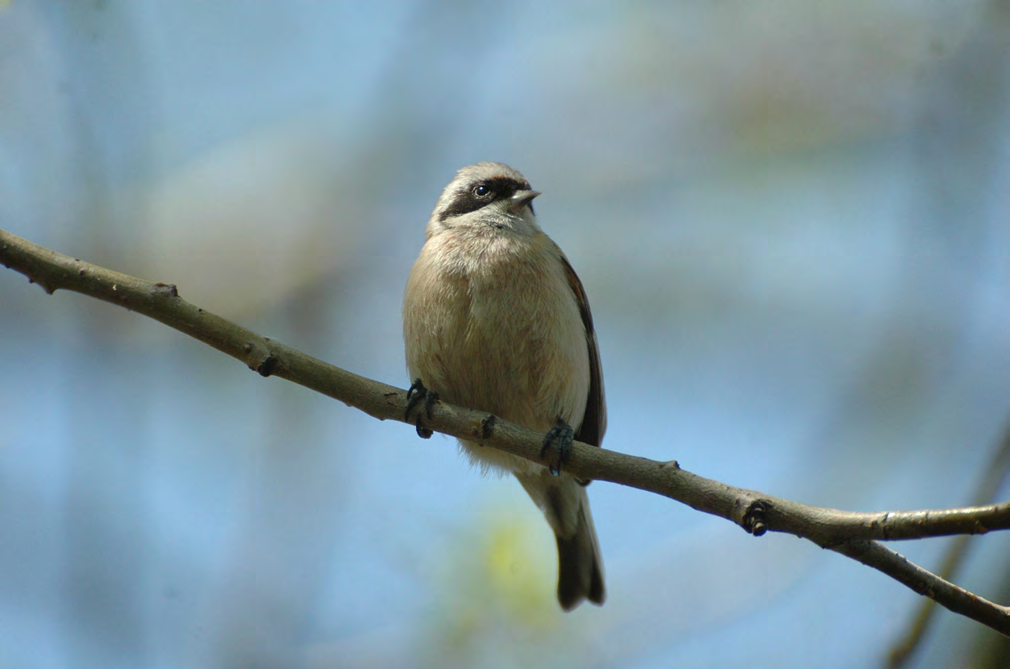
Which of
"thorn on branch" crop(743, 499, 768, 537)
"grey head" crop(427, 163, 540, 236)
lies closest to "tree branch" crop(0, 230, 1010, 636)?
"thorn on branch" crop(743, 499, 768, 537)

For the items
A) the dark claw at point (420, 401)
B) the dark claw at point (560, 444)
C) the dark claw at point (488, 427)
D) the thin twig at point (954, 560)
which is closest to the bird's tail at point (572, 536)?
the dark claw at point (420, 401)

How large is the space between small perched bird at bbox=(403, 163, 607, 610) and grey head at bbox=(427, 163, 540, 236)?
0.02 metres

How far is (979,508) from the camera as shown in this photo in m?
2.59

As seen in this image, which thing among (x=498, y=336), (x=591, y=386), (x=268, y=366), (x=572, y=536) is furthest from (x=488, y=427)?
(x=572, y=536)

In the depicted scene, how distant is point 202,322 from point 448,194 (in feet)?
10.6

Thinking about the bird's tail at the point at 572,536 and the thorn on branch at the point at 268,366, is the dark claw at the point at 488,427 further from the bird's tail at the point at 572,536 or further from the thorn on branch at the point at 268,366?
the bird's tail at the point at 572,536

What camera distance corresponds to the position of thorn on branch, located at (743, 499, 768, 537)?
3.13m

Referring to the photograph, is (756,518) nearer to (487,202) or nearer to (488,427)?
(488,427)

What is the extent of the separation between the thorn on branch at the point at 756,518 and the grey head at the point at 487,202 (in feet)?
9.71

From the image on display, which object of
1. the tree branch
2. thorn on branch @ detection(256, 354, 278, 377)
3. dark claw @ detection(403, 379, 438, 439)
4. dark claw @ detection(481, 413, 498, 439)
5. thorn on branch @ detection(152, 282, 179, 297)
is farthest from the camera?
dark claw @ detection(403, 379, 438, 439)

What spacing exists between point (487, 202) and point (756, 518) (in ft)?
11.7

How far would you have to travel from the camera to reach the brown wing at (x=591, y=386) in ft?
19.4

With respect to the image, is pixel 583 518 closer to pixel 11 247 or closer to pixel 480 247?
pixel 480 247

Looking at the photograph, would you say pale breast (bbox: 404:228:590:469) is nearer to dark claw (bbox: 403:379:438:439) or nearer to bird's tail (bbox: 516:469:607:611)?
dark claw (bbox: 403:379:438:439)
